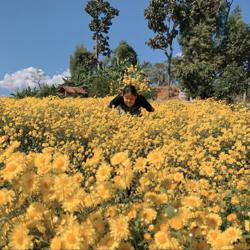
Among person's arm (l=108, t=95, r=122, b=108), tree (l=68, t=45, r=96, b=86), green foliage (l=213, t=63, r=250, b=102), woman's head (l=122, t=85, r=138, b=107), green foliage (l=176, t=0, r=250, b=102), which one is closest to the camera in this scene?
woman's head (l=122, t=85, r=138, b=107)

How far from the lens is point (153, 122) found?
24.2 feet

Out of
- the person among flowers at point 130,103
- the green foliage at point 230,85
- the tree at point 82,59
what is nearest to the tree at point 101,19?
the tree at point 82,59

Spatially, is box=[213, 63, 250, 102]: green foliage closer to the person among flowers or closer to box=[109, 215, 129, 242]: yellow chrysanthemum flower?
the person among flowers

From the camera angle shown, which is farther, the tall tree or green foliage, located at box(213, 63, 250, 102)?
the tall tree

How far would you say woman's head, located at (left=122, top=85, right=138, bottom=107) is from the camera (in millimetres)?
6988

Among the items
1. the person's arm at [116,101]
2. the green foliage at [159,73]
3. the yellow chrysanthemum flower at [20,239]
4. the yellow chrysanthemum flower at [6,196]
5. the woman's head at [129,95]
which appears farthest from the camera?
the green foliage at [159,73]

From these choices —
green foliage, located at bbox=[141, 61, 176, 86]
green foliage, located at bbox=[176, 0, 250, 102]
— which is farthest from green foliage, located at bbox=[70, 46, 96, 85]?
green foliage, located at bbox=[141, 61, 176, 86]

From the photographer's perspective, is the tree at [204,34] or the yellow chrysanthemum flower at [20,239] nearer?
the yellow chrysanthemum flower at [20,239]

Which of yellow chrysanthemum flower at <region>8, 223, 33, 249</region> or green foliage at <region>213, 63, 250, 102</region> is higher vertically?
green foliage at <region>213, 63, 250, 102</region>

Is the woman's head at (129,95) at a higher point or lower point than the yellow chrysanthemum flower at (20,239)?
higher

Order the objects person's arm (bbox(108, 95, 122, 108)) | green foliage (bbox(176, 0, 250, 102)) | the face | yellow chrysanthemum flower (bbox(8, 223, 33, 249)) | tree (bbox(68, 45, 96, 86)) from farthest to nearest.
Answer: tree (bbox(68, 45, 96, 86))
green foliage (bbox(176, 0, 250, 102))
person's arm (bbox(108, 95, 122, 108))
the face
yellow chrysanthemum flower (bbox(8, 223, 33, 249))

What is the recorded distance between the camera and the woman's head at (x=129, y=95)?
6988mm

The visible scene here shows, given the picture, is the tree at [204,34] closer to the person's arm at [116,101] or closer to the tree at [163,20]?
the tree at [163,20]

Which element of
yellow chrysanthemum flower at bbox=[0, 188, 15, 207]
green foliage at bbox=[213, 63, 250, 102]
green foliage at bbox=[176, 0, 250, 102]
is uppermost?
green foliage at bbox=[176, 0, 250, 102]
